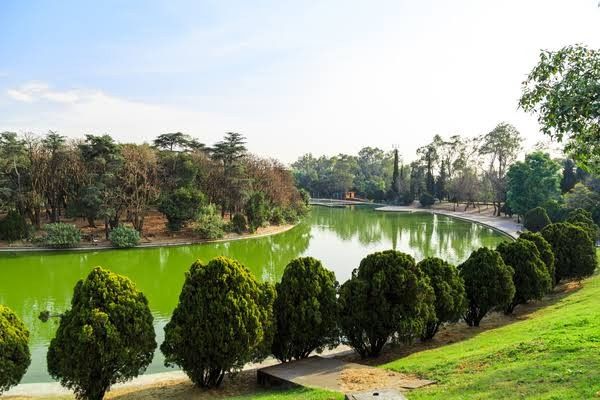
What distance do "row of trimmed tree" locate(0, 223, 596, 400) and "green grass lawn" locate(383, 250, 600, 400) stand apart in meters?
0.94

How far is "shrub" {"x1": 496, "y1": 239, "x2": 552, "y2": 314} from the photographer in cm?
1191

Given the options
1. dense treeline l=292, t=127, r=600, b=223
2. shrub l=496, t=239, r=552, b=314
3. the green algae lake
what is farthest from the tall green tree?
shrub l=496, t=239, r=552, b=314

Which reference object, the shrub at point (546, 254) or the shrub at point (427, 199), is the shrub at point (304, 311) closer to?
the shrub at point (546, 254)

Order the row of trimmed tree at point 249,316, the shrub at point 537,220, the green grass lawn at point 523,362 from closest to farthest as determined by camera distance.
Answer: the green grass lawn at point 523,362
the row of trimmed tree at point 249,316
the shrub at point 537,220

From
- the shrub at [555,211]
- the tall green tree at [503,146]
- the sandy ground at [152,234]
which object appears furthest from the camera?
the tall green tree at [503,146]

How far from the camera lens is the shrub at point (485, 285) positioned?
35.7 ft

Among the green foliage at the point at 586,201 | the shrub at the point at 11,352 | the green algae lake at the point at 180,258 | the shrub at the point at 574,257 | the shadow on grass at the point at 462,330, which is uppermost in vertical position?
the green foliage at the point at 586,201

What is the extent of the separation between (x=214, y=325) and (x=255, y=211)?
2715 cm

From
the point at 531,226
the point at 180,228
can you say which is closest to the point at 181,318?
the point at 180,228

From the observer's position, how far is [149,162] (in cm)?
3155

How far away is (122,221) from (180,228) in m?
5.23

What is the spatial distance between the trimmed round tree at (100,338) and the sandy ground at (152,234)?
22323 mm

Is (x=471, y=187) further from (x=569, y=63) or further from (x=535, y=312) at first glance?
(x=569, y=63)

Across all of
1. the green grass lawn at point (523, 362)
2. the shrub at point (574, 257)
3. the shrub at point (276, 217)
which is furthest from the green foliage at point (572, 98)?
the shrub at point (276, 217)
